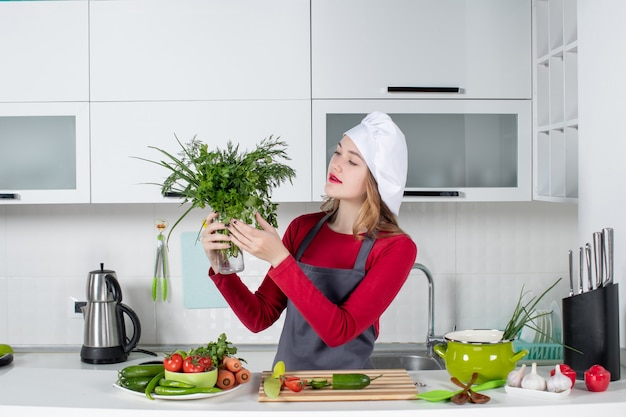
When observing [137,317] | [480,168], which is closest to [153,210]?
[137,317]

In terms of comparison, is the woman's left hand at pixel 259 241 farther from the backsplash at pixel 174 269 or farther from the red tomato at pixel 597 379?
the backsplash at pixel 174 269

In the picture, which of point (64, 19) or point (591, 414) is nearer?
point (591, 414)

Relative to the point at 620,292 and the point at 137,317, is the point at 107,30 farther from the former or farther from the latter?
the point at 620,292

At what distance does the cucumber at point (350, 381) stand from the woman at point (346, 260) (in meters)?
0.11

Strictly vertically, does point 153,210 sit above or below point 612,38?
below

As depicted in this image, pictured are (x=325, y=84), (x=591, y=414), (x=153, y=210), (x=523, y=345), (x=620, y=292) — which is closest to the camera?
(x=591, y=414)

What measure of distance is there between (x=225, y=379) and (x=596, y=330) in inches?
38.9

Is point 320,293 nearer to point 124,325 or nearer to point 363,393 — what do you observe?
point 363,393

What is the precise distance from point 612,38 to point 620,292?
748 mm

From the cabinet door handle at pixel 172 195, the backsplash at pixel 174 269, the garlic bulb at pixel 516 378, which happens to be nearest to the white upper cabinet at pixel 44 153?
the cabinet door handle at pixel 172 195

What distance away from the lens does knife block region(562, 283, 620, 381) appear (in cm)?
201

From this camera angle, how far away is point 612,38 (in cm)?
225

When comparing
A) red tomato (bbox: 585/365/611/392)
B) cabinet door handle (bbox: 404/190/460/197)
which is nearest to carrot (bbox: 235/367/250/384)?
red tomato (bbox: 585/365/611/392)

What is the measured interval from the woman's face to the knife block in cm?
65
